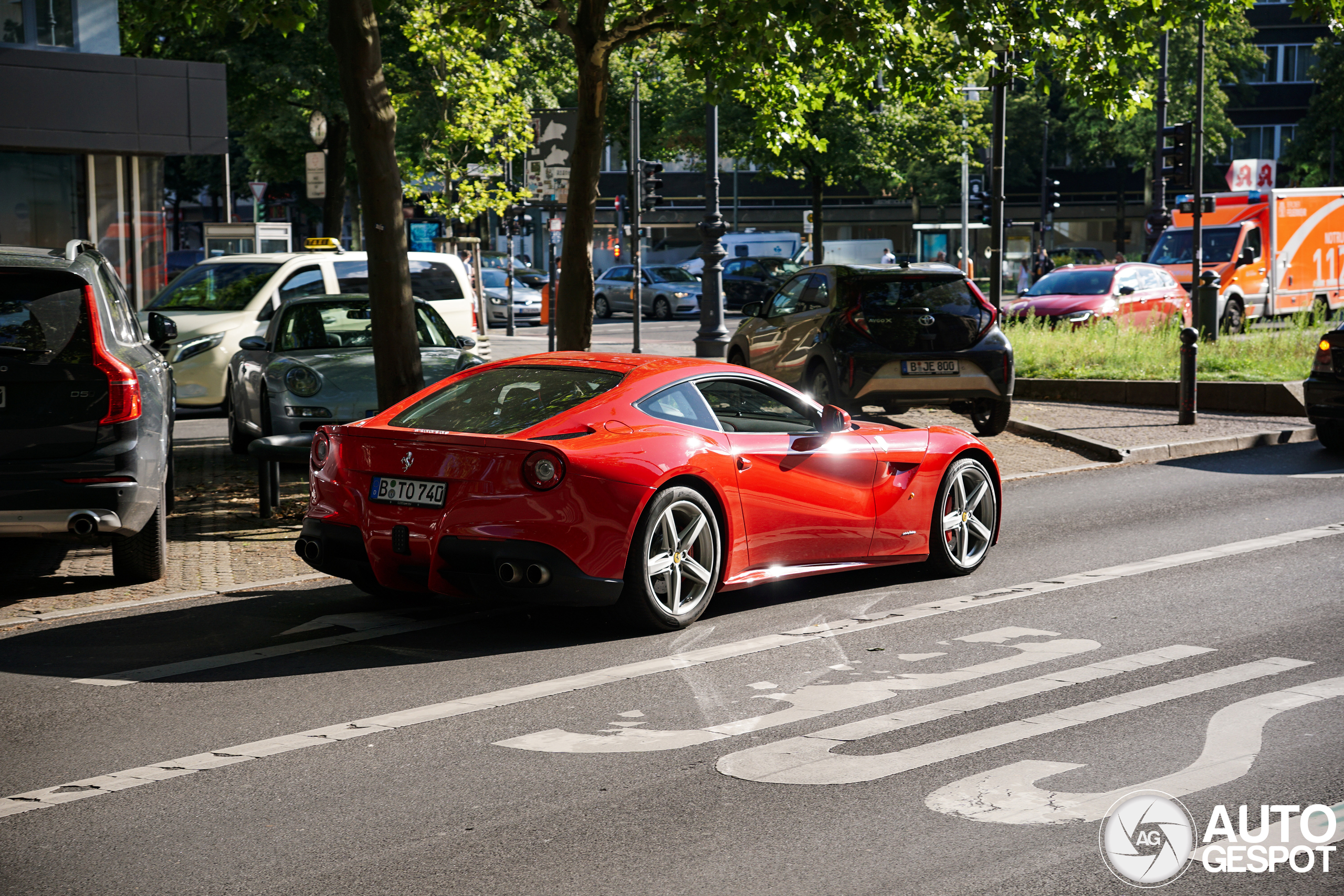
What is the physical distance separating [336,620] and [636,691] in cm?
209

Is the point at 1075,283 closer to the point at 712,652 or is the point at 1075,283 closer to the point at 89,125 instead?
the point at 89,125

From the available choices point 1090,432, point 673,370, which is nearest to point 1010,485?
point 1090,432

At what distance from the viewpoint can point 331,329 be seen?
1361 centimetres

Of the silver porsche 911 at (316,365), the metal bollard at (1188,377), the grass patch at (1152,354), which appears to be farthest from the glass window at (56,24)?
the metal bollard at (1188,377)

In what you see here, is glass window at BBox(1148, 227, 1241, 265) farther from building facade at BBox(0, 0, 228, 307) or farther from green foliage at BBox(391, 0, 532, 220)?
building facade at BBox(0, 0, 228, 307)

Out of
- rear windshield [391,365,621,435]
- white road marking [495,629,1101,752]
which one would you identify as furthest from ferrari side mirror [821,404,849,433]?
white road marking [495,629,1101,752]

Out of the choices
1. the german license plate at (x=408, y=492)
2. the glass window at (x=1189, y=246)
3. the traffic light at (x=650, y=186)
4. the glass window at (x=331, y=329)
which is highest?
the traffic light at (x=650, y=186)

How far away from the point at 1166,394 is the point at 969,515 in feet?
33.6

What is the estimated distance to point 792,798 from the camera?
15.0 ft

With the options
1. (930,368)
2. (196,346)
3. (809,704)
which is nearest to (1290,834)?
(809,704)

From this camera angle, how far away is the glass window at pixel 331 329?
13.4m

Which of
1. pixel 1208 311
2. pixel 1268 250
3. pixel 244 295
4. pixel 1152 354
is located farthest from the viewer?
pixel 1268 250

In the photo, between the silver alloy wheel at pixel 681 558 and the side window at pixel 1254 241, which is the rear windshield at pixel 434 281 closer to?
the silver alloy wheel at pixel 681 558

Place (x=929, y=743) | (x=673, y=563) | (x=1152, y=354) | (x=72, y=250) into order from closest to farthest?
(x=929, y=743) < (x=673, y=563) < (x=72, y=250) < (x=1152, y=354)
